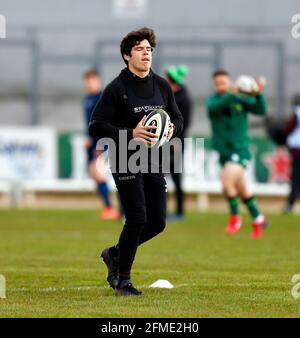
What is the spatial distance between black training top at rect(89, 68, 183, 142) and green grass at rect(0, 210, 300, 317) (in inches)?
56.7

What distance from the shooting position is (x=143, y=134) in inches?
372

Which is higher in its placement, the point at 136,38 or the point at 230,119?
the point at 136,38

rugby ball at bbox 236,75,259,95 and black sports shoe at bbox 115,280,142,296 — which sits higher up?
rugby ball at bbox 236,75,259,95

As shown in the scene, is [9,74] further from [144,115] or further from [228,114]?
[144,115]

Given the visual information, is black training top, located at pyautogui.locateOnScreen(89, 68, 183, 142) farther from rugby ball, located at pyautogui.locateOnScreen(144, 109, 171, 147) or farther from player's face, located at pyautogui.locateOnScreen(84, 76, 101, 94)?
player's face, located at pyautogui.locateOnScreen(84, 76, 101, 94)

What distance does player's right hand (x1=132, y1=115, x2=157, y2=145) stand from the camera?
9.44 meters

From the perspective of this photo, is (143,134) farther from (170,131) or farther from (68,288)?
(68,288)

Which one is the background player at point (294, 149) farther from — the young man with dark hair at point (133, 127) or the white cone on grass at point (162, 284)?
the young man with dark hair at point (133, 127)

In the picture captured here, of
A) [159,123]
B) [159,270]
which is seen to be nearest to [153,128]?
[159,123]

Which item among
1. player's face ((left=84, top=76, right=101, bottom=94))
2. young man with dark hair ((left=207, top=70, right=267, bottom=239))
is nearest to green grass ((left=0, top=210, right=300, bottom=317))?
young man with dark hair ((left=207, top=70, right=267, bottom=239))

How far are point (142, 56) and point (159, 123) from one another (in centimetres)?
61

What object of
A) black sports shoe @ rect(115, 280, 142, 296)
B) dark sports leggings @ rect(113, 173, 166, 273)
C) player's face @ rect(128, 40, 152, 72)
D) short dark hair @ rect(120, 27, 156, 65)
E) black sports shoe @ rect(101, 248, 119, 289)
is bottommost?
black sports shoe @ rect(115, 280, 142, 296)
